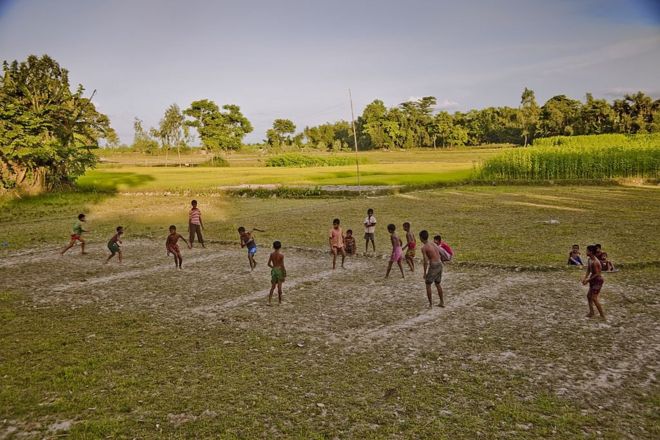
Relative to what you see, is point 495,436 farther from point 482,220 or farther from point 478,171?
point 478,171

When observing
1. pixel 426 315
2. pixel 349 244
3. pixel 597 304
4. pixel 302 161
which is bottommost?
pixel 426 315

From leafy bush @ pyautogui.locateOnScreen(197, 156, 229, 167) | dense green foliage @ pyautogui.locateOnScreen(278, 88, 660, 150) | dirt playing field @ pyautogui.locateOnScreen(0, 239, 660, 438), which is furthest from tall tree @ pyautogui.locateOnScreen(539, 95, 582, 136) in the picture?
dirt playing field @ pyautogui.locateOnScreen(0, 239, 660, 438)

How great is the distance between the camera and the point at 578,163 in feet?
133

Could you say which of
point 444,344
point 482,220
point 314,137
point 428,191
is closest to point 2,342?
point 444,344

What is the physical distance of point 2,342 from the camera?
9.39 meters

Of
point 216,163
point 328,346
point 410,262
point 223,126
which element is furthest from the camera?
point 223,126

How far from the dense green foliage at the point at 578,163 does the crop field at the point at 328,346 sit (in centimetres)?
2457

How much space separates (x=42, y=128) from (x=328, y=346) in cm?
3578

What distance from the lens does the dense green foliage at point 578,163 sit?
3875cm

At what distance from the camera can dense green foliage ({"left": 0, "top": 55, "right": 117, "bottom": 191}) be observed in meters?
34.3

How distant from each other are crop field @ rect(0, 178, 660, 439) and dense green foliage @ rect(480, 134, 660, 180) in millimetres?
24566

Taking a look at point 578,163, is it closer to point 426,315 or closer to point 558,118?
point 426,315

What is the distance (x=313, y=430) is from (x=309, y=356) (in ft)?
7.60

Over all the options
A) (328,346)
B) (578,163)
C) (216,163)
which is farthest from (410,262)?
(216,163)
